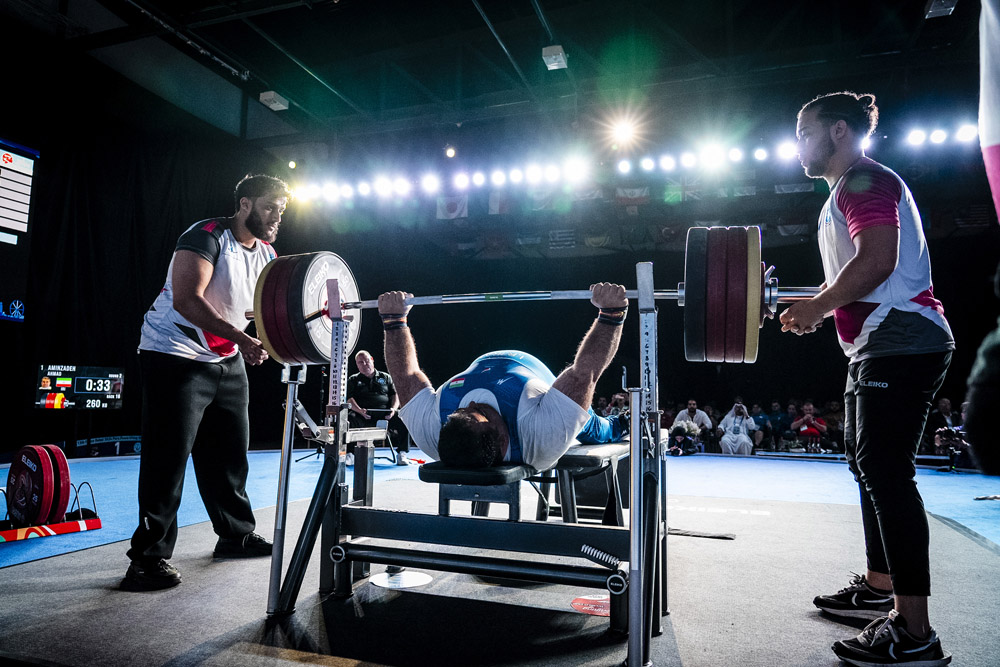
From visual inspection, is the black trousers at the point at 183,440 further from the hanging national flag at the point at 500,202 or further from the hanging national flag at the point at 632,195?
the hanging national flag at the point at 632,195

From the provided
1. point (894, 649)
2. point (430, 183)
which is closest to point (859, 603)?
point (894, 649)

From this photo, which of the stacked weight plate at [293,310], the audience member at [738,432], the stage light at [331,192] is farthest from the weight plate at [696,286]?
the audience member at [738,432]

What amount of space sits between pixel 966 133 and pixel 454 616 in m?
7.61

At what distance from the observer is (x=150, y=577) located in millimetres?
2143

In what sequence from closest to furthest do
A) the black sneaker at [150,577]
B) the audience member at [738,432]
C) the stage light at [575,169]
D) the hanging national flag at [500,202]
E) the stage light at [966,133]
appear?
the black sneaker at [150,577]
the stage light at [966,133]
the stage light at [575,169]
the hanging national flag at [500,202]
the audience member at [738,432]

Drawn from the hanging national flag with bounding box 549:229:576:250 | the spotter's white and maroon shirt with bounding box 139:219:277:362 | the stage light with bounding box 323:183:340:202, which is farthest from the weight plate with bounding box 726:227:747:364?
the hanging national flag with bounding box 549:229:576:250

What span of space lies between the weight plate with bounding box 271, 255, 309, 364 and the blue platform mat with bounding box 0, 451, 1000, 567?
59.1 inches

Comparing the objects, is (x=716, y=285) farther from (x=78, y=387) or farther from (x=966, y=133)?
(x=966, y=133)

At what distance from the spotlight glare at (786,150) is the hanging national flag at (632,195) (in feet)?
5.28

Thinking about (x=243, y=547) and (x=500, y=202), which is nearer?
(x=243, y=547)

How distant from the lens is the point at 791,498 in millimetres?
4539

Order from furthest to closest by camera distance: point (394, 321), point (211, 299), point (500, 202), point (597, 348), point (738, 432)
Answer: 1. point (738, 432)
2. point (500, 202)
3. point (211, 299)
4. point (394, 321)
5. point (597, 348)

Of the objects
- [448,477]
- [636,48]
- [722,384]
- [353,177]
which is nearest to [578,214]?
[636,48]

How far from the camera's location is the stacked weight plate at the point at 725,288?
1.74 m
